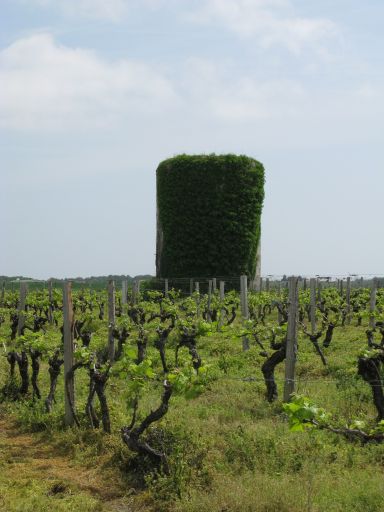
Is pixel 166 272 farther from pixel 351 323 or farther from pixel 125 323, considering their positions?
pixel 125 323

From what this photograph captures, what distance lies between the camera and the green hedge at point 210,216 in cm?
2997

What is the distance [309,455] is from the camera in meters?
7.11

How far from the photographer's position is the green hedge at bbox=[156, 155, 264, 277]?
30.0m

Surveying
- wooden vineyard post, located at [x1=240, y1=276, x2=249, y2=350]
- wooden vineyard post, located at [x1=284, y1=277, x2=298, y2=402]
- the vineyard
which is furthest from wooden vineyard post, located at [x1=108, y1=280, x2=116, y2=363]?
wooden vineyard post, located at [x1=284, y1=277, x2=298, y2=402]

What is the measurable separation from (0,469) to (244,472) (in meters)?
2.84

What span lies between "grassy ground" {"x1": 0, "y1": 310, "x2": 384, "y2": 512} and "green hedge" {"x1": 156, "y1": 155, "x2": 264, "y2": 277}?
1983cm

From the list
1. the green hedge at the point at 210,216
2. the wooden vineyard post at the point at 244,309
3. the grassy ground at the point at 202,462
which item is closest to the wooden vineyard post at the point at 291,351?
the grassy ground at the point at 202,462

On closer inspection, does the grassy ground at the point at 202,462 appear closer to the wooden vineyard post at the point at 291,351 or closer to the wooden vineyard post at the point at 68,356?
the wooden vineyard post at the point at 68,356

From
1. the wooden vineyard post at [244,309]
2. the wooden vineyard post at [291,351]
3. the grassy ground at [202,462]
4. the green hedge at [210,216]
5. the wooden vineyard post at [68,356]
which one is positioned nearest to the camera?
the grassy ground at [202,462]

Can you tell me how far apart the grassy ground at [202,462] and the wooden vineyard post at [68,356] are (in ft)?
0.74

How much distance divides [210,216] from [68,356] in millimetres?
21006

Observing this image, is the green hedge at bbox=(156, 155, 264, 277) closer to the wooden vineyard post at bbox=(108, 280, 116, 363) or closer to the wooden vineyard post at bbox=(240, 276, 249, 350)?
the wooden vineyard post at bbox=(240, 276, 249, 350)

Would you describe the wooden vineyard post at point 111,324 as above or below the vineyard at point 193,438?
above

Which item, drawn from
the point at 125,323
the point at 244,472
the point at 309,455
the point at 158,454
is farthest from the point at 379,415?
the point at 125,323
